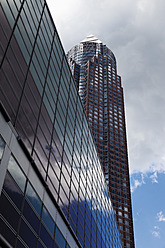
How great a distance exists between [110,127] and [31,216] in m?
121

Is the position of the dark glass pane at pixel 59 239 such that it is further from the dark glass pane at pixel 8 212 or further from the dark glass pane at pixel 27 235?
the dark glass pane at pixel 8 212

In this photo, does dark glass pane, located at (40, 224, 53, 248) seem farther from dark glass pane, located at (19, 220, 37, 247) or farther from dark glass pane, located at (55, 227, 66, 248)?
dark glass pane, located at (55, 227, 66, 248)

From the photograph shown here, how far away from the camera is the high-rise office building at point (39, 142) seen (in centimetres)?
1722

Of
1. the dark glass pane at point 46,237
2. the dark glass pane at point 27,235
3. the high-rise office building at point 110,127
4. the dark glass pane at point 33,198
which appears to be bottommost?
the dark glass pane at point 27,235

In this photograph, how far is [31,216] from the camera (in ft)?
61.4

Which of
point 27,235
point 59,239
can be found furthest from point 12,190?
point 59,239

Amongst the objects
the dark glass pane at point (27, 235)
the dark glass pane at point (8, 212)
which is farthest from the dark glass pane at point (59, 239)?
the dark glass pane at point (8, 212)

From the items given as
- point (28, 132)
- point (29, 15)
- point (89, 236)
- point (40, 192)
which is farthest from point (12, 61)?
point (89, 236)

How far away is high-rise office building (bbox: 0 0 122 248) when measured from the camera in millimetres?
17219

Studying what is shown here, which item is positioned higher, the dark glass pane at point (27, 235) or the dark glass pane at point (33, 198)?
the dark glass pane at point (33, 198)

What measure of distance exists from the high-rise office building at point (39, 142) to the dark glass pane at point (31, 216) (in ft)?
0.15

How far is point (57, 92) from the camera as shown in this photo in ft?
99.4

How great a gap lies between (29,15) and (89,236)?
25.2 m

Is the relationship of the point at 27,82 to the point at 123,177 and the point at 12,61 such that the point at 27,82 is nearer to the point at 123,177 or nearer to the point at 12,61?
the point at 12,61
